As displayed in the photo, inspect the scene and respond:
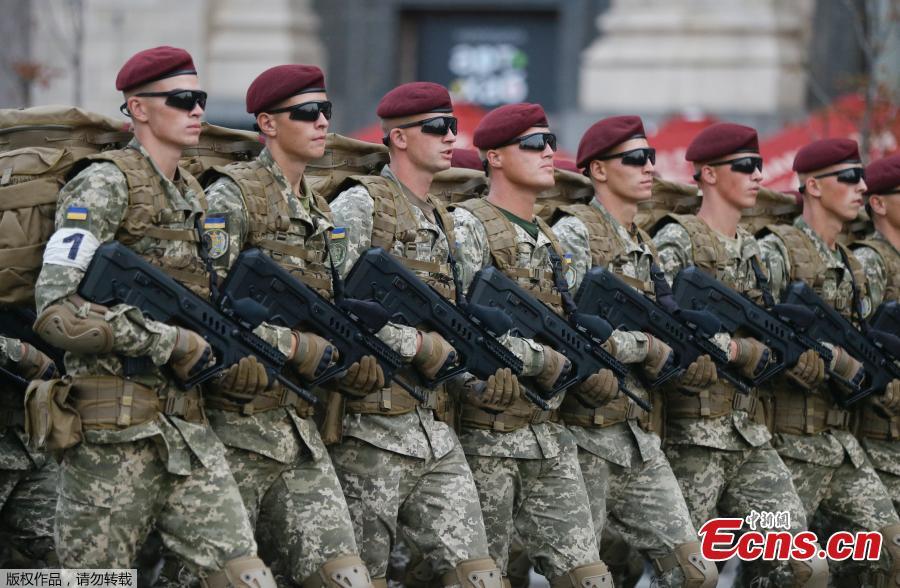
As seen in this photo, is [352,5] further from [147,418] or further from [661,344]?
[147,418]

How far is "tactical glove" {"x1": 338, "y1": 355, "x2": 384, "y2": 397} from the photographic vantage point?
7.30m

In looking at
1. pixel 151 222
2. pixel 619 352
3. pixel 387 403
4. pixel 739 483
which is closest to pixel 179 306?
pixel 151 222

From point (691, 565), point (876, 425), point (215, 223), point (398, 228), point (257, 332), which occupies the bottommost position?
point (691, 565)

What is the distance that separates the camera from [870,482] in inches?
384

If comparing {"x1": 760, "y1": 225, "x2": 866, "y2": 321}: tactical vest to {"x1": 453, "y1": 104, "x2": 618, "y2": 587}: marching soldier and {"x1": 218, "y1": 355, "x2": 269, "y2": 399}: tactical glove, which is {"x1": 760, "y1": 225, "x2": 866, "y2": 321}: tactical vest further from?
{"x1": 218, "y1": 355, "x2": 269, "y2": 399}: tactical glove

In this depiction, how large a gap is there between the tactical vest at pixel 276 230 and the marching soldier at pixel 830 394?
3.29 metres

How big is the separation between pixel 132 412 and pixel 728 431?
141 inches

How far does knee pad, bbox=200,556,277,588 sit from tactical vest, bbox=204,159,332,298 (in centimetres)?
122

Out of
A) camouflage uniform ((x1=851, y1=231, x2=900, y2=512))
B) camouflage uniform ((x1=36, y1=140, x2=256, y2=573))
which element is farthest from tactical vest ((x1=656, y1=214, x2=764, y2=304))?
camouflage uniform ((x1=36, y1=140, x2=256, y2=573))

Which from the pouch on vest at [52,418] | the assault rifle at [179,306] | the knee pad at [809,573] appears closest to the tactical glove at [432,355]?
the assault rifle at [179,306]

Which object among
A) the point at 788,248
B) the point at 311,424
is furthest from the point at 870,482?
the point at 311,424

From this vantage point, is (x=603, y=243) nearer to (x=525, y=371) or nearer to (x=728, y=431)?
(x=525, y=371)

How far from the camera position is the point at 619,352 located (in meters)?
8.56

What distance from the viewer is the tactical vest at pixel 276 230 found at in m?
7.23
